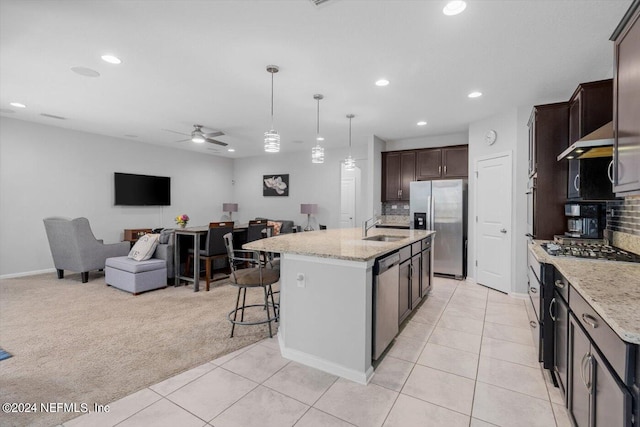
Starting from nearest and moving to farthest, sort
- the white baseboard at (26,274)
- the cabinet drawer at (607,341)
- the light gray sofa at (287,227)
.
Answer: the cabinet drawer at (607,341) < the white baseboard at (26,274) < the light gray sofa at (287,227)

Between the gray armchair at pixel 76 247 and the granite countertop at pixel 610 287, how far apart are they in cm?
593

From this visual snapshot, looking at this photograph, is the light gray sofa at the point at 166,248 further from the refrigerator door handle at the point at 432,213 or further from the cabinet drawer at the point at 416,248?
the refrigerator door handle at the point at 432,213

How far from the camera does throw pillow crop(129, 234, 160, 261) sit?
4.42 m

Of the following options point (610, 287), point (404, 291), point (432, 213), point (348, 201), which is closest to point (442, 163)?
point (432, 213)

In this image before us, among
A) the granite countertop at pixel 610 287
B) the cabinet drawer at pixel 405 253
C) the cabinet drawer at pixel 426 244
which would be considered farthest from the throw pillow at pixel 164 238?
the granite countertop at pixel 610 287

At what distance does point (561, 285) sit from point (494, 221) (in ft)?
9.74

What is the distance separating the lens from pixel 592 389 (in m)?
1.19

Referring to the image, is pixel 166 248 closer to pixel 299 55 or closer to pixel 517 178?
pixel 299 55

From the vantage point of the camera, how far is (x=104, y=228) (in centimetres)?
618

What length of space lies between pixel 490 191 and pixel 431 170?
4.48 feet

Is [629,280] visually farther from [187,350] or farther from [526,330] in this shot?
[187,350]

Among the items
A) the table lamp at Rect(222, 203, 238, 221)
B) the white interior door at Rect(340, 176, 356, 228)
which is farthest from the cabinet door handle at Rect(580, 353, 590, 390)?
the table lamp at Rect(222, 203, 238, 221)

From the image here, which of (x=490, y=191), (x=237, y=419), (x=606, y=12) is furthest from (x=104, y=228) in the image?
Result: (x=606, y=12)

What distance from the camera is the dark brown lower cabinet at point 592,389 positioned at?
94 cm
